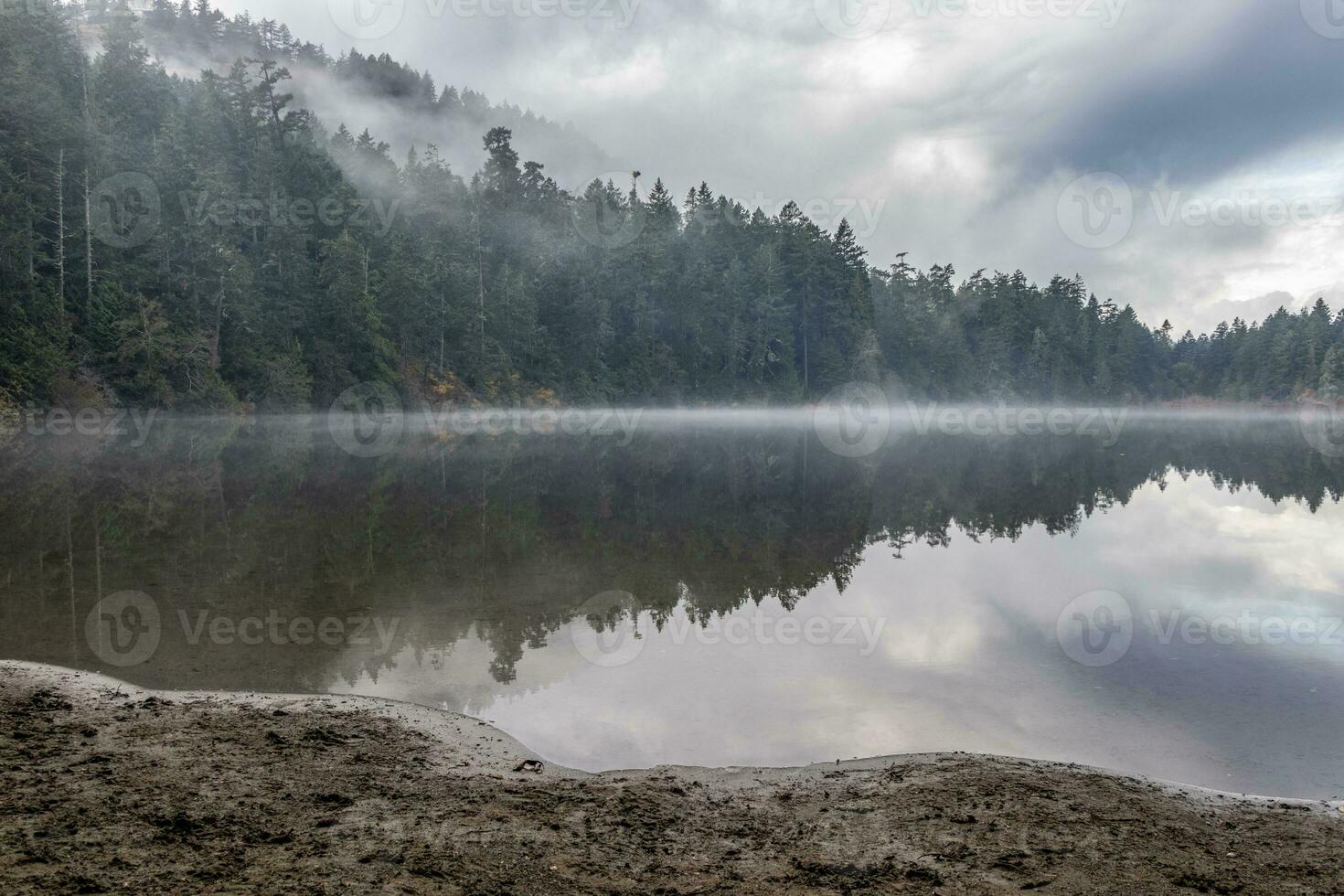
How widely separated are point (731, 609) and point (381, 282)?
70.2m

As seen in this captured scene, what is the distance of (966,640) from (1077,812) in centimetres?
421

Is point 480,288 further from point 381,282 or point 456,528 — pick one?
point 456,528

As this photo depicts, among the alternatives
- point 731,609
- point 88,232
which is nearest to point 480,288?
point 88,232

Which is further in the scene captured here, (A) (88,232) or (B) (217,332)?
(B) (217,332)

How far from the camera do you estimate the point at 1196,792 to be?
5.06 metres

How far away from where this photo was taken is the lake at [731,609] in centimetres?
630

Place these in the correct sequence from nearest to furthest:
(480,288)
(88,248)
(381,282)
Result: (88,248), (381,282), (480,288)

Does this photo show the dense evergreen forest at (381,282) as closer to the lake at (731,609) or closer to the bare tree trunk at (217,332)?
the bare tree trunk at (217,332)

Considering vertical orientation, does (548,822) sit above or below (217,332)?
below

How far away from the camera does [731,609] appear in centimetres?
988

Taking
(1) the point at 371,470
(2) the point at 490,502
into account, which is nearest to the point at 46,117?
(1) the point at 371,470

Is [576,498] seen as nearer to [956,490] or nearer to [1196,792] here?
[956,490]

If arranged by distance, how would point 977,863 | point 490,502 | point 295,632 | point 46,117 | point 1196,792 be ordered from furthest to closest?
1. point 46,117
2. point 490,502
3. point 295,632
4. point 1196,792
5. point 977,863

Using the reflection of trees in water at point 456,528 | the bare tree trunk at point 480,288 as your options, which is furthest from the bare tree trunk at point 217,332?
the reflection of trees in water at point 456,528
